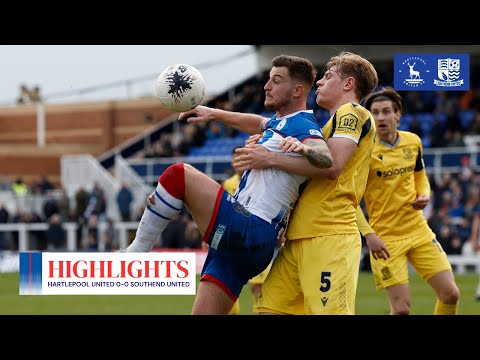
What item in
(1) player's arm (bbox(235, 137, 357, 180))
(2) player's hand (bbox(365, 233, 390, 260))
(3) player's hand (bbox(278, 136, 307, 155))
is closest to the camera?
(3) player's hand (bbox(278, 136, 307, 155))

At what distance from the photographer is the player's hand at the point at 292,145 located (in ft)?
17.7

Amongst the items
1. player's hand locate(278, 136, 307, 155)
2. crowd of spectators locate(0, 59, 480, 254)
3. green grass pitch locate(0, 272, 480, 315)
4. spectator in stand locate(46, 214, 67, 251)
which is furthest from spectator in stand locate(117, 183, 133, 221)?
player's hand locate(278, 136, 307, 155)

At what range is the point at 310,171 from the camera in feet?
18.1

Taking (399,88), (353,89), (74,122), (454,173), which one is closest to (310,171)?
(353,89)

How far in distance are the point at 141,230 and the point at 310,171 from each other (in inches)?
44.1

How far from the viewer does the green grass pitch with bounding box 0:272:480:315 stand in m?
11.8

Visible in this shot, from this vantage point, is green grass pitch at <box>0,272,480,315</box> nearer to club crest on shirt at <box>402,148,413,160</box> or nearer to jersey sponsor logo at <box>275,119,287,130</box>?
club crest on shirt at <box>402,148,413,160</box>

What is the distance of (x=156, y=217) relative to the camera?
550 centimetres

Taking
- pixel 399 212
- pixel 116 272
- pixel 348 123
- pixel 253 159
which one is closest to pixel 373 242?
pixel 399 212

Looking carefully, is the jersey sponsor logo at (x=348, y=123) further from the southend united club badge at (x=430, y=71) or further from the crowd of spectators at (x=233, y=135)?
the crowd of spectators at (x=233, y=135)

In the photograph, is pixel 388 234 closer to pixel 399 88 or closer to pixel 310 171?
pixel 399 88

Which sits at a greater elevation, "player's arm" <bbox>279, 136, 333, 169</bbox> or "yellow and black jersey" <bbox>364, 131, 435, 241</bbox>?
"player's arm" <bbox>279, 136, 333, 169</bbox>

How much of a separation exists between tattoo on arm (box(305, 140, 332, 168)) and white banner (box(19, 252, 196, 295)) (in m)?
2.76

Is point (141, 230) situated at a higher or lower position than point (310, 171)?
lower
